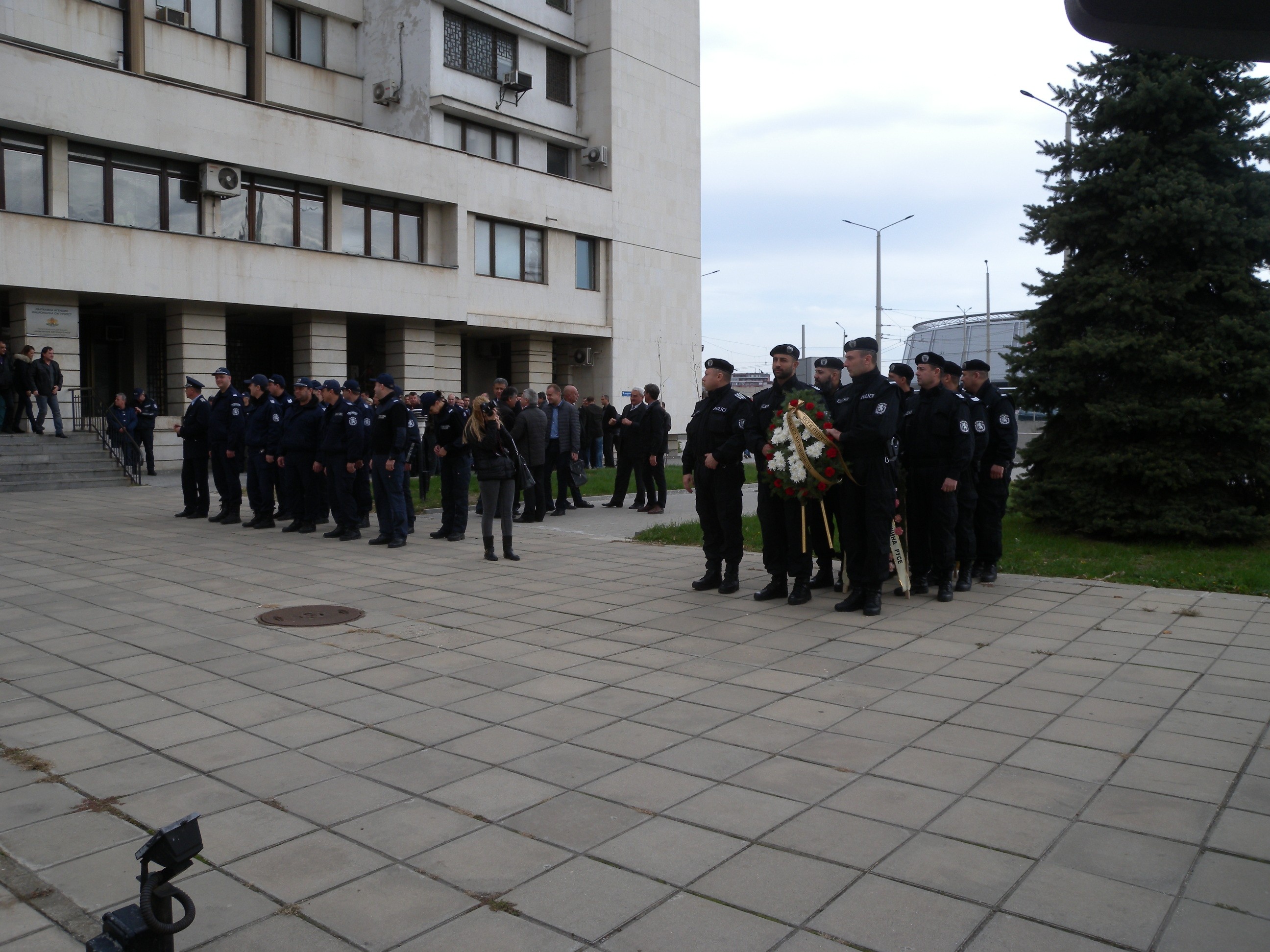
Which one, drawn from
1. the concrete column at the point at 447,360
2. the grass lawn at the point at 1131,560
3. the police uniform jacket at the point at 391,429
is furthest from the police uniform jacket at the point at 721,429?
the concrete column at the point at 447,360

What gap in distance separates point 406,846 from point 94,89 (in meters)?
25.9

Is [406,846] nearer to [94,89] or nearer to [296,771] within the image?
[296,771]

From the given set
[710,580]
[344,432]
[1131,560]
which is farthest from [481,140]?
[1131,560]

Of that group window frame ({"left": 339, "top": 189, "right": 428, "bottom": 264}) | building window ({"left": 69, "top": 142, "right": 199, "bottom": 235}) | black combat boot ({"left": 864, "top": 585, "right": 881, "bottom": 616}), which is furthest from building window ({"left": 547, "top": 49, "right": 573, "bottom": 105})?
black combat boot ({"left": 864, "top": 585, "right": 881, "bottom": 616})

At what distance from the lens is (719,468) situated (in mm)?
9531

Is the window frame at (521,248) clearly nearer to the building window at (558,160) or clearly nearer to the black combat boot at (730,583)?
the building window at (558,160)

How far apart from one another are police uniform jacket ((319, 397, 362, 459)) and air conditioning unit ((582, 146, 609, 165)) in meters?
27.2

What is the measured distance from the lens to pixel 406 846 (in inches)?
155

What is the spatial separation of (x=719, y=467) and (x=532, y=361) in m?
27.6

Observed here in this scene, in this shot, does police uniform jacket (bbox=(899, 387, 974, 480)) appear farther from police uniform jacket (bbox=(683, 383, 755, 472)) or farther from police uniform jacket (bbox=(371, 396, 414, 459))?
police uniform jacket (bbox=(371, 396, 414, 459))

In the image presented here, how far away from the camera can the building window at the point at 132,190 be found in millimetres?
24984

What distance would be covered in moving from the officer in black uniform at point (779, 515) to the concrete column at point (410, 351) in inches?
943

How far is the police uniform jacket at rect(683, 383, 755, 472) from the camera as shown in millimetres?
9219

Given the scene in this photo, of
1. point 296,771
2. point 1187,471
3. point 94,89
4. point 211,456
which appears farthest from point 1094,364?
point 94,89
